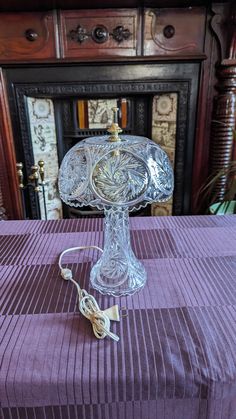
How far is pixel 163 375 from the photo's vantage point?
47cm

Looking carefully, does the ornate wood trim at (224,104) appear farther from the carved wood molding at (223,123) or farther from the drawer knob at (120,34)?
the drawer knob at (120,34)

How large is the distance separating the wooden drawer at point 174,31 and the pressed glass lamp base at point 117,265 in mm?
1419

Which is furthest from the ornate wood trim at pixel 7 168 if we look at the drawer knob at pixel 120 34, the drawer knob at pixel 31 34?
the drawer knob at pixel 120 34

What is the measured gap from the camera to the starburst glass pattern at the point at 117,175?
58cm

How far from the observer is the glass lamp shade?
58 centimetres

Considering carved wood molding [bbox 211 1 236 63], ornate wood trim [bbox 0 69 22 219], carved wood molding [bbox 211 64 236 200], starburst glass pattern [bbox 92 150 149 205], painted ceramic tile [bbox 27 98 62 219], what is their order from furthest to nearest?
painted ceramic tile [bbox 27 98 62 219] < ornate wood trim [bbox 0 69 22 219] < carved wood molding [bbox 211 64 236 200] < carved wood molding [bbox 211 1 236 63] < starburst glass pattern [bbox 92 150 149 205]

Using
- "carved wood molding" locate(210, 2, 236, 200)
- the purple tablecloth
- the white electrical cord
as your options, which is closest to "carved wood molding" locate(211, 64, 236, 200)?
"carved wood molding" locate(210, 2, 236, 200)

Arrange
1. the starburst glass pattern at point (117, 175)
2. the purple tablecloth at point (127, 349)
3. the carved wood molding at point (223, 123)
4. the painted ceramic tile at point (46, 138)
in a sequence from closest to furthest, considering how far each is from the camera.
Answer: the purple tablecloth at point (127, 349)
the starburst glass pattern at point (117, 175)
the carved wood molding at point (223, 123)
the painted ceramic tile at point (46, 138)

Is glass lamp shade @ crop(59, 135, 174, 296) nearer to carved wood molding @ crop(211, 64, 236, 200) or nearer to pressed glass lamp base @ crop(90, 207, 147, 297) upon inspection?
pressed glass lamp base @ crop(90, 207, 147, 297)

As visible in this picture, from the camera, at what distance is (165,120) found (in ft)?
6.40

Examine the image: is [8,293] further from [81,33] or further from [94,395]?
[81,33]

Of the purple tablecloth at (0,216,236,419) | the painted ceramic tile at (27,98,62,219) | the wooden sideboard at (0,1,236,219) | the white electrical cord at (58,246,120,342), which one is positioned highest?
the wooden sideboard at (0,1,236,219)

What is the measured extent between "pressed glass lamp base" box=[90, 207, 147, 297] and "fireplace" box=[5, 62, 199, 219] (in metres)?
1.37

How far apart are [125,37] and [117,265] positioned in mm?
1500
